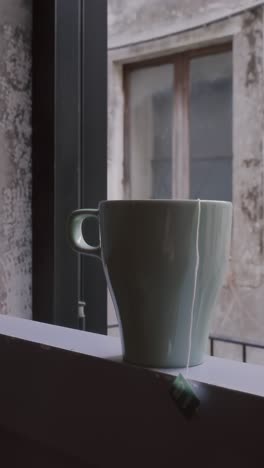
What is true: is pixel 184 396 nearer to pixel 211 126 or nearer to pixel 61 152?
pixel 61 152

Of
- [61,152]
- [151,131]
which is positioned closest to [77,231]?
[61,152]

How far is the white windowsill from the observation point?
0.40 meters

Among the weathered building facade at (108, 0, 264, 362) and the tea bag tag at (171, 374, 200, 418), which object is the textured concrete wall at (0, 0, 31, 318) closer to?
the tea bag tag at (171, 374, 200, 418)

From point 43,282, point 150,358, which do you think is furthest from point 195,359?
point 43,282

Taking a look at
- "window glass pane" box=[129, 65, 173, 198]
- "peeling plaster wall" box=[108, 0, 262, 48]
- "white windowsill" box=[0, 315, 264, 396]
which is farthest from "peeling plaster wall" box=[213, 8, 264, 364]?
"white windowsill" box=[0, 315, 264, 396]

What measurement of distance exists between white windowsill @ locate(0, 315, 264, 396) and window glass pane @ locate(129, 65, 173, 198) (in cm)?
234

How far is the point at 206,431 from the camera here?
0.39 m

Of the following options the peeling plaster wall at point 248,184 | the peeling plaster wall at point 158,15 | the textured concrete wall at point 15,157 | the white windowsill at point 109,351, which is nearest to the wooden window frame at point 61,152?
the textured concrete wall at point 15,157

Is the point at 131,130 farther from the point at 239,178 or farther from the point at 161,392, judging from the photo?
the point at 161,392

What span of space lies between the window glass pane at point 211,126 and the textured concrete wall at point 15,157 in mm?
2039

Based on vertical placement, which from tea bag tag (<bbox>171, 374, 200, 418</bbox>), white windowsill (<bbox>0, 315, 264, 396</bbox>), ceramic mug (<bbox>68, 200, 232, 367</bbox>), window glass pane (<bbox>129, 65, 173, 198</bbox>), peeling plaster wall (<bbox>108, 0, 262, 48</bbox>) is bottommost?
tea bag tag (<bbox>171, 374, 200, 418</bbox>)

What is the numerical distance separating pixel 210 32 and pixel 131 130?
0.65 metres

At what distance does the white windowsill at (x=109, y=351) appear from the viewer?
1.30ft

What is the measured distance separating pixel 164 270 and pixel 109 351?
119 millimetres
